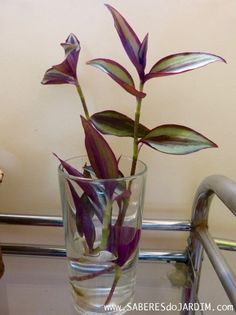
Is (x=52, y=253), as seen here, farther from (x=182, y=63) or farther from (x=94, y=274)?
(x=182, y=63)

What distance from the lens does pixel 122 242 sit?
0.43 meters

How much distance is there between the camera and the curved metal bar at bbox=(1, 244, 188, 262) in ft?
1.83

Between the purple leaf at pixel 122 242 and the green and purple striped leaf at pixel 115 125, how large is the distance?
111 mm

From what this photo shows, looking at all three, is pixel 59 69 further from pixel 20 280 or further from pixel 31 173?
pixel 20 280

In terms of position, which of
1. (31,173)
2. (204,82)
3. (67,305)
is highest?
(204,82)

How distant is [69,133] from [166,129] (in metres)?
0.19

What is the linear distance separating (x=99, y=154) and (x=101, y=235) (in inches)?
3.8

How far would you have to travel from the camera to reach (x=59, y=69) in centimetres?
43

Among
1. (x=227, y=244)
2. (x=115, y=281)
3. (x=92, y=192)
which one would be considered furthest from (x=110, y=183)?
(x=227, y=244)

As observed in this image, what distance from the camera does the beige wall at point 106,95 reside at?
0.50m

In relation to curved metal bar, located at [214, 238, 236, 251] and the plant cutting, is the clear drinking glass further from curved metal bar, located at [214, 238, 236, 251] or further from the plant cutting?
curved metal bar, located at [214, 238, 236, 251]

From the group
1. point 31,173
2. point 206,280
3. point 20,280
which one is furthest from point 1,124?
point 206,280

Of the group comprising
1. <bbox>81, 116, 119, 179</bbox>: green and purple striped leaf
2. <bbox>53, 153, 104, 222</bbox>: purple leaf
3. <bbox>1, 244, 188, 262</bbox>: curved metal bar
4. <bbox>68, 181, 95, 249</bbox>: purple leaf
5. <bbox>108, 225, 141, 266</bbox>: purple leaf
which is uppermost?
<bbox>81, 116, 119, 179</bbox>: green and purple striped leaf

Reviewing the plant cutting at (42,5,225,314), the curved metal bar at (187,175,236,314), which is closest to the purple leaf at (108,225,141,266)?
the plant cutting at (42,5,225,314)
